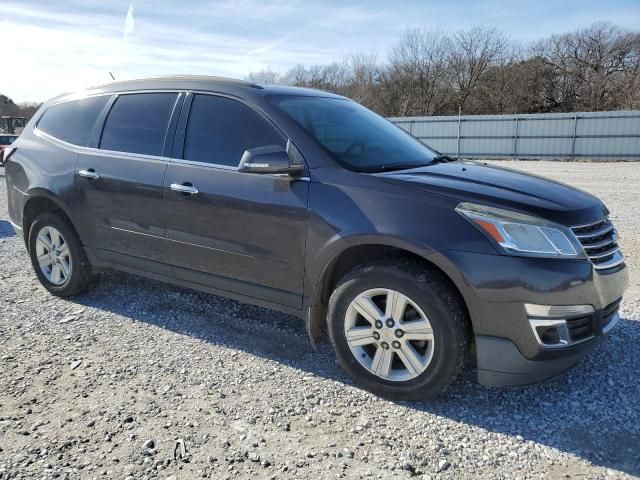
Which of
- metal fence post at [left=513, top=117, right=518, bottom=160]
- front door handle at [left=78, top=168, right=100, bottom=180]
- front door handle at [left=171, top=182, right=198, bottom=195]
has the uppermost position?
front door handle at [left=78, top=168, right=100, bottom=180]

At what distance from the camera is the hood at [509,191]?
268 centimetres

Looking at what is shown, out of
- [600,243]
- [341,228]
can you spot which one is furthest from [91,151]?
[600,243]

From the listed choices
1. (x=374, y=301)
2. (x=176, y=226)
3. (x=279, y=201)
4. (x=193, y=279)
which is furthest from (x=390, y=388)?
(x=176, y=226)

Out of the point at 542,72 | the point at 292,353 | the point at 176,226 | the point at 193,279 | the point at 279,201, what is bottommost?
the point at 292,353

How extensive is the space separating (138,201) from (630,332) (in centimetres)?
375

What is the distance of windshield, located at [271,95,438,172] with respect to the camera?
3230mm

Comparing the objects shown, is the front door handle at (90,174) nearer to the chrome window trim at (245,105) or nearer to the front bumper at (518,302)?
the chrome window trim at (245,105)

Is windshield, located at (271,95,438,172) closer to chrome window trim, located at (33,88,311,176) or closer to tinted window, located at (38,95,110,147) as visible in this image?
chrome window trim, located at (33,88,311,176)

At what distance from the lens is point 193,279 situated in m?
3.65

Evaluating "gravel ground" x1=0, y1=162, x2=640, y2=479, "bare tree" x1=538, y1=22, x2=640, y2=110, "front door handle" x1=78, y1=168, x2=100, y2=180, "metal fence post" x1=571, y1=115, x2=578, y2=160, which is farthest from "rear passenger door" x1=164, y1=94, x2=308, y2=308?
"bare tree" x1=538, y1=22, x2=640, y2=110

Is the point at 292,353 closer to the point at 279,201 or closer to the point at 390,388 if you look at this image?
the point at 390,388

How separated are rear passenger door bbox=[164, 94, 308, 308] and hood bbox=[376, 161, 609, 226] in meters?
0.69

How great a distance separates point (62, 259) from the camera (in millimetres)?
4426

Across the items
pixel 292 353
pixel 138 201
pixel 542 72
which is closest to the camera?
pixel 292 353
